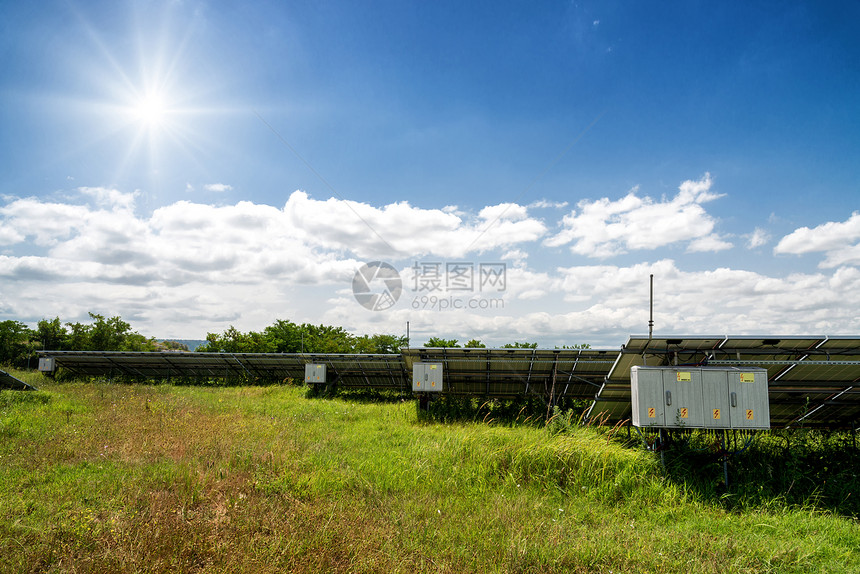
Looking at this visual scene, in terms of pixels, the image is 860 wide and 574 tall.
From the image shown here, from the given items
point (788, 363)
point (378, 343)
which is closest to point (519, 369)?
point (788, 363)

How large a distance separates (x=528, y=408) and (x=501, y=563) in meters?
10.6

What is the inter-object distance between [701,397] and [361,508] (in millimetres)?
7255

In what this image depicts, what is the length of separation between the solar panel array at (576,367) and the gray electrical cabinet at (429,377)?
0.86 ft

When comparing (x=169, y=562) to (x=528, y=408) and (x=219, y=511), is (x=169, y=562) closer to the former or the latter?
(x=219, y=511)

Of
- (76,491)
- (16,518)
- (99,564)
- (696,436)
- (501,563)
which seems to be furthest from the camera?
(696,436)

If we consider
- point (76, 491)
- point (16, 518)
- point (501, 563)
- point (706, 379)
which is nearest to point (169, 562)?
point (16, 518)

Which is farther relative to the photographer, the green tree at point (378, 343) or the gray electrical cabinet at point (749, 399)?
the green tree at point (378, 343)

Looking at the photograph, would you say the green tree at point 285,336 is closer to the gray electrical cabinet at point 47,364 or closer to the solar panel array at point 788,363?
the gray electrical cabinet at point 47,364

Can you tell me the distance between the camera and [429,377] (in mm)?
15562

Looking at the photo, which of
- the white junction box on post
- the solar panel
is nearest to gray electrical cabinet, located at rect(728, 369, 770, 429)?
the white junction box on post

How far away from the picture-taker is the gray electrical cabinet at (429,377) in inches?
611

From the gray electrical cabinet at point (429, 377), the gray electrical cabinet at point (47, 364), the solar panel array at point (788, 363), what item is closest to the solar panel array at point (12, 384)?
the gray electrical cabinet at point (47, 364)

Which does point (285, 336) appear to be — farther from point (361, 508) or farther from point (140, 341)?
point (361, 508)

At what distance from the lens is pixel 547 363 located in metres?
15.1
